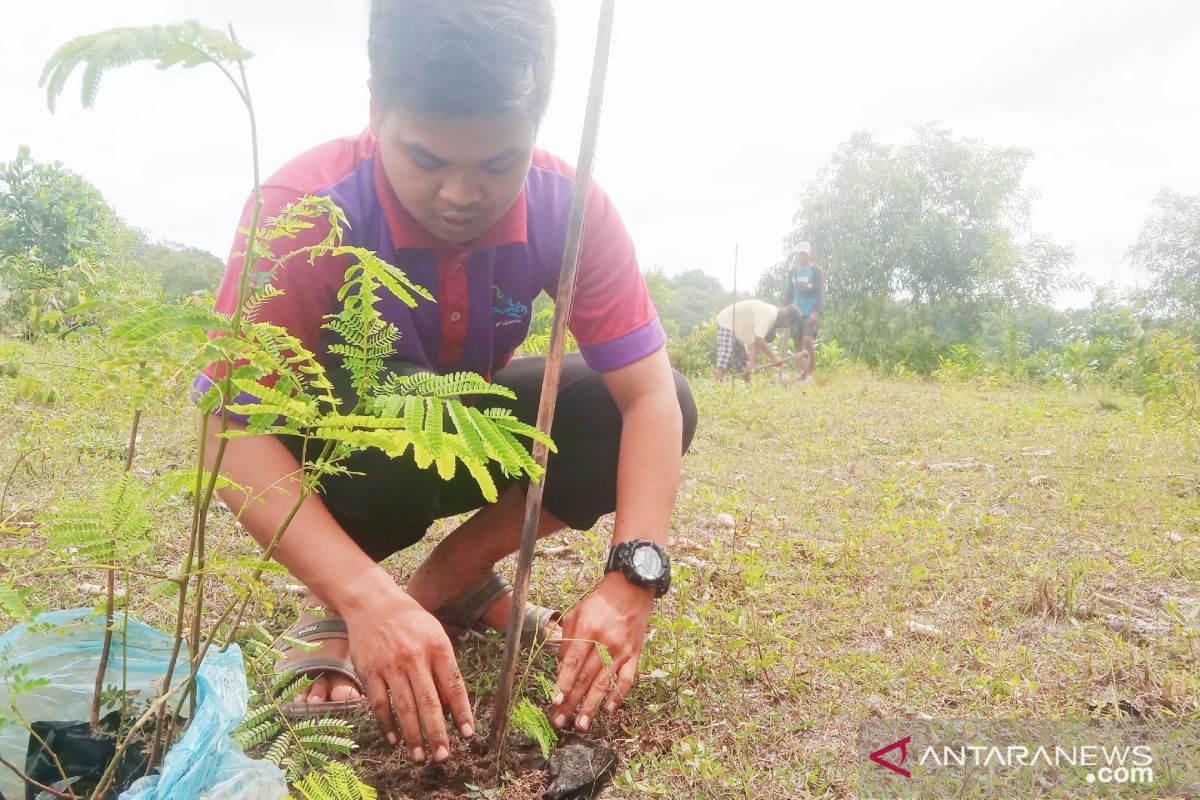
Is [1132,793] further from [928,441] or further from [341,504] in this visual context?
[928,441]

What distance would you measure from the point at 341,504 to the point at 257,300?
0.93 m

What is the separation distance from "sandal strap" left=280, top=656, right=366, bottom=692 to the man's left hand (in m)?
0.47

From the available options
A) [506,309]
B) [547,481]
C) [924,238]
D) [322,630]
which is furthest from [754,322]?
[924,238]

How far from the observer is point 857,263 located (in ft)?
77.4

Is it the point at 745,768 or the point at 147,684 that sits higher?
the point at 147,684

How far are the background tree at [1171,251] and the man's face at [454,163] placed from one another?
24412 mm

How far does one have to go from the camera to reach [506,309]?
1783mm

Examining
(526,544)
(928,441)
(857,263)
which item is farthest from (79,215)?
(857,263)

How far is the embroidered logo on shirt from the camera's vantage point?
176 centimetres

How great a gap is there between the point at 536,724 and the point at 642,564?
37 cm

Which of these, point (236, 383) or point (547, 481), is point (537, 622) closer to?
point (547, 481)

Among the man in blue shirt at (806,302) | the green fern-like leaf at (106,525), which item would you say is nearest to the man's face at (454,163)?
the green fern-like leaf at (106,525)

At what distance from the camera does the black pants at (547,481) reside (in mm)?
1768

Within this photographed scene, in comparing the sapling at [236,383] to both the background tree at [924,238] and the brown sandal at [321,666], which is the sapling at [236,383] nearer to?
the brown sandal at [321,666]
